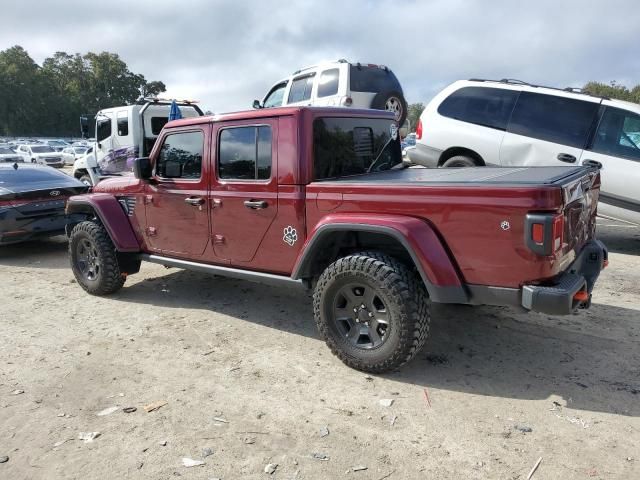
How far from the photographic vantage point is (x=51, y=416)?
3.16 metres

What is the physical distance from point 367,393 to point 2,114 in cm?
9145

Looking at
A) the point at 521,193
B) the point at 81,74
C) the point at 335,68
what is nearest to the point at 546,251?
the point at 521,193

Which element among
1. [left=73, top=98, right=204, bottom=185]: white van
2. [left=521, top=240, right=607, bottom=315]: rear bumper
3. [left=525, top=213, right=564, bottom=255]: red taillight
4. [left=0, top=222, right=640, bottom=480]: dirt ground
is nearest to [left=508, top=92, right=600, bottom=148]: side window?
[left=0, top=222, right=640, bottom=480]: dirt ground

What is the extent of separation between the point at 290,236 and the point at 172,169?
1.63m

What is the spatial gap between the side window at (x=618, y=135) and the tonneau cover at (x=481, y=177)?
3.39 metres

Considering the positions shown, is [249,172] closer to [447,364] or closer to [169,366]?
[169,366]

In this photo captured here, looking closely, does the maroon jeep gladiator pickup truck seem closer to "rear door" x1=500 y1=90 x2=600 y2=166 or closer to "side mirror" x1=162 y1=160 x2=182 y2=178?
"side mirror" x1=162 y1=160 x2=182 y2=178

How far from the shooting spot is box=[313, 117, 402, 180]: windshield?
390 centimetres

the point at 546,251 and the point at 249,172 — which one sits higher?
the point at 249,172

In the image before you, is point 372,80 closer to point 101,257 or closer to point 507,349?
point 101,257

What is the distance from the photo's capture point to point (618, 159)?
6.64m

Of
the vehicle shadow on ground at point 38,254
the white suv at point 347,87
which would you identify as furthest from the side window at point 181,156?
the white suv at point 347,87

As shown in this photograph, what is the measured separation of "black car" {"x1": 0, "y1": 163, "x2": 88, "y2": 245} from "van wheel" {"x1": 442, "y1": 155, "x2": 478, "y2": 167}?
583 centimetres

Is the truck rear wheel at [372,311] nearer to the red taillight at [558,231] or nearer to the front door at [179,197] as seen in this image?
the red taillight at [558,231]
